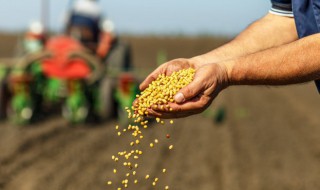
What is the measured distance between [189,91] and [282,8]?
2.48ft

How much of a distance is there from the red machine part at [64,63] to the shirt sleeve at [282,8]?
20.5 ft

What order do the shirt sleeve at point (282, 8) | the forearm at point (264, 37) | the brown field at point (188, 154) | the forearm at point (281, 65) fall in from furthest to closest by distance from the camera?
the brown field at point (188, 154) → the forearm at point (264, 37) → the shirt sleeve at point (282, 8) → the forearm at point (281, 65)

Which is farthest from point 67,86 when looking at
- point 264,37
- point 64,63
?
point 264,37

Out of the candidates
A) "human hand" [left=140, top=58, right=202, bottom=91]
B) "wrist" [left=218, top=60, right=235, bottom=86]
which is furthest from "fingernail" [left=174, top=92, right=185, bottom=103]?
"human hand" [left=140, top=58, right=202, bottom=91]

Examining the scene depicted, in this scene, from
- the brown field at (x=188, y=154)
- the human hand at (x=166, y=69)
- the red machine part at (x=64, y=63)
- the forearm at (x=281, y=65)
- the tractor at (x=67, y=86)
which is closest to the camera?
the forearm at (x=281, y=65)

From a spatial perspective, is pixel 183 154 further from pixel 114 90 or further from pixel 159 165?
pixel 114 90

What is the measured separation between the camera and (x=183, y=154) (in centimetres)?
738

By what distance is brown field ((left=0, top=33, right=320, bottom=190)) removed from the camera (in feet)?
19.6

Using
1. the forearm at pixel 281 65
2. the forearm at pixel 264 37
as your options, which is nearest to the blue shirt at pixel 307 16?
the forearm at pixel 281 65

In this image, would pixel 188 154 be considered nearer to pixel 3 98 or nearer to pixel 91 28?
pixel 3 98

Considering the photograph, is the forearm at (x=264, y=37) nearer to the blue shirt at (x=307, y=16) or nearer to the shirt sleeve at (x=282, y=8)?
the shirt sleeve at (x=282, y=8)

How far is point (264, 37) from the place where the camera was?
3.03 m

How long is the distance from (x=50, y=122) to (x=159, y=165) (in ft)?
9.78

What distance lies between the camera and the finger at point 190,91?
7.99ft
